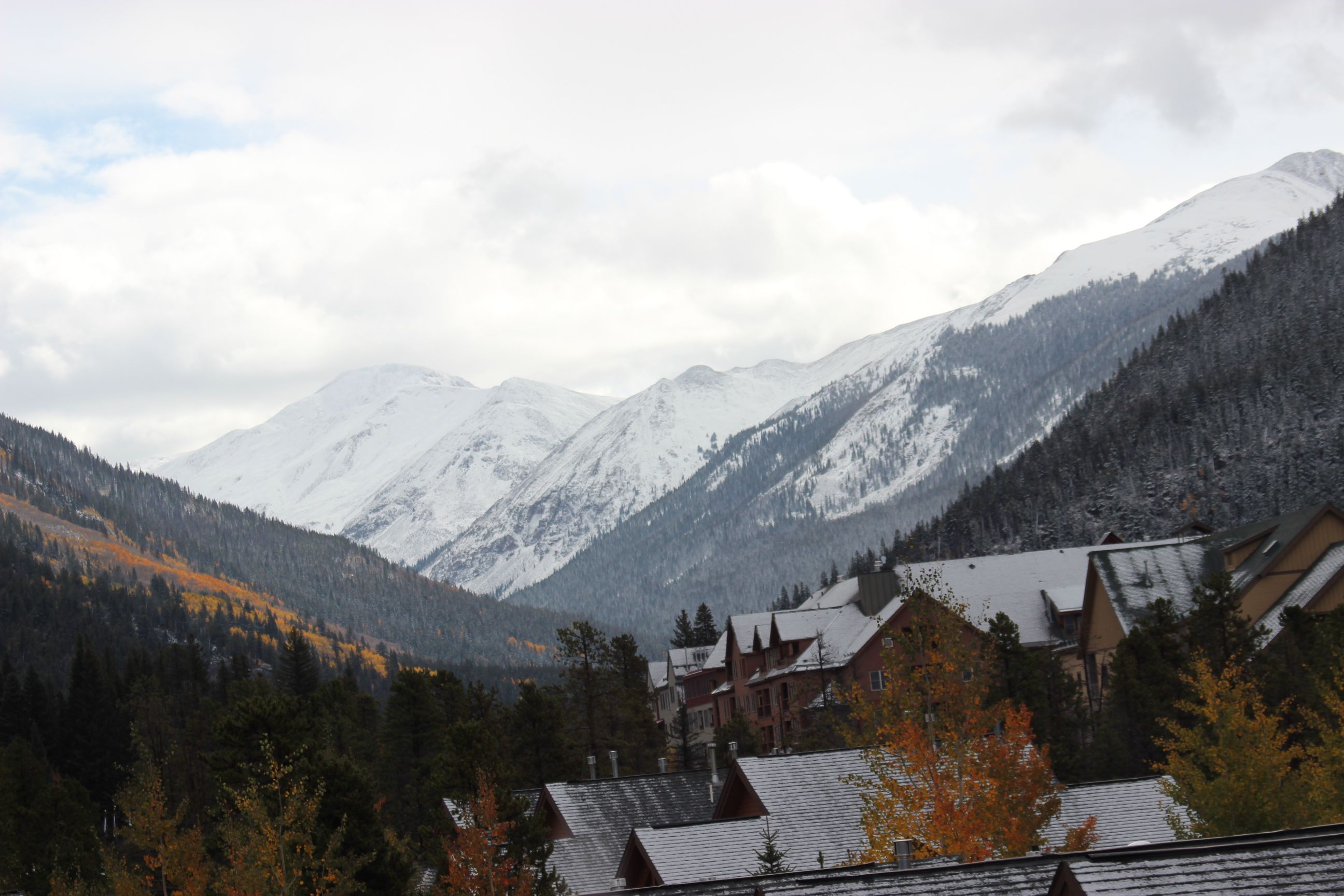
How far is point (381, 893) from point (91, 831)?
46.8 meters

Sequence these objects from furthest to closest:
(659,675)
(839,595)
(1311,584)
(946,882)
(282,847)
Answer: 1. (659,675)
2. (839,595)
3. (1311,584)
4. (282,847)
5. (946,882)

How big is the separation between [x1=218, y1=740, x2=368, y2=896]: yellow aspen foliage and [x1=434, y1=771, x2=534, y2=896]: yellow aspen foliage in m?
3.21

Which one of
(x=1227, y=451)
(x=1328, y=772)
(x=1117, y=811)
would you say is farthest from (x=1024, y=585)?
(x=1227, y=451)

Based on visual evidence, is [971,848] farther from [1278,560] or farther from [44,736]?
[44,736]

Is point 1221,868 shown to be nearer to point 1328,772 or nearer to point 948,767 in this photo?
point 948,767

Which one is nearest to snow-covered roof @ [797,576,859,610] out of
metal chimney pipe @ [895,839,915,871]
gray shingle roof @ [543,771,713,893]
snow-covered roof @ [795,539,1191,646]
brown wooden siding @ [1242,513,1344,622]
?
snow-covered roof @ [795,539,1191,646]

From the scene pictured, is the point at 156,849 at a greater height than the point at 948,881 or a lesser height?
lesser

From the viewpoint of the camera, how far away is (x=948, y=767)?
39.2 metres

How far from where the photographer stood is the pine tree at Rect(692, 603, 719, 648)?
17825cm

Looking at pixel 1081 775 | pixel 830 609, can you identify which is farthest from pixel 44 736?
pixel 1081 775

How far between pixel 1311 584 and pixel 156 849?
58360 mm

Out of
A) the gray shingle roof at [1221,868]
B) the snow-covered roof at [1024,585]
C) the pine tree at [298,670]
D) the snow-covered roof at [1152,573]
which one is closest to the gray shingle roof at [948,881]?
the gray shingle roof at [1221,868]

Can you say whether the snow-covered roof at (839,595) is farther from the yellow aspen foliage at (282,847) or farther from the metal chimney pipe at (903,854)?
the metal chimney pipe at (903,854)

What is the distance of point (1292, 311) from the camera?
19962cm
